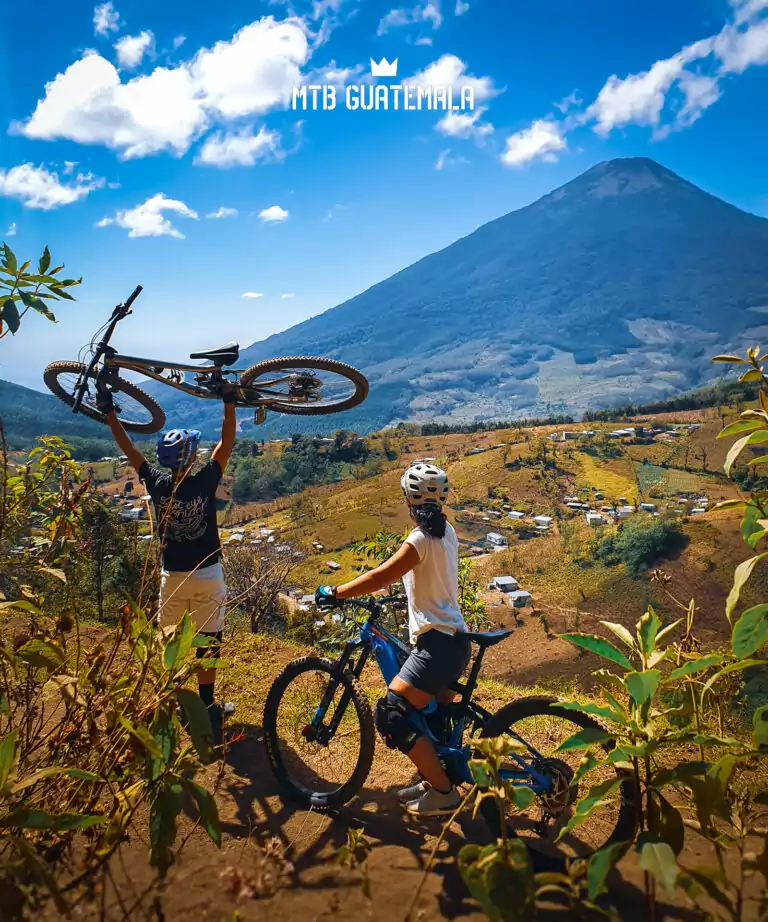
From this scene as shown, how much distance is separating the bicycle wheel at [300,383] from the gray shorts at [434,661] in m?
2.65

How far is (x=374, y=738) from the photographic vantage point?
3336mm

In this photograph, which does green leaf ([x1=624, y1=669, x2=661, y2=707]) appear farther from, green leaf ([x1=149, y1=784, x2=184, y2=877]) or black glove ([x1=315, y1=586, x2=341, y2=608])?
black glove ([x1=315, y1=586, x2=341, y2=608])

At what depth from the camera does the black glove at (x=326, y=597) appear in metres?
3.31

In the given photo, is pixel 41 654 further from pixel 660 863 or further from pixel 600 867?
pixel 660 863

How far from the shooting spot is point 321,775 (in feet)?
12.1

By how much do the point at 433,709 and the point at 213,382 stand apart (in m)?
2.96

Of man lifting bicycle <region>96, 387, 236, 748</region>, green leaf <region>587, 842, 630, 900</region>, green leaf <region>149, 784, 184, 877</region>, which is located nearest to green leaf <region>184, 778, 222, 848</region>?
green leaf <region>149, 784, 184, 877</region>

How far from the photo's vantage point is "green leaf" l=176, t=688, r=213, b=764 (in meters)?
1.52

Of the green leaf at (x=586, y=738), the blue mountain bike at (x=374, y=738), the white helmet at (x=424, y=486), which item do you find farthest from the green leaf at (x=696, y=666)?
the white helmet at (x=424, y=486)

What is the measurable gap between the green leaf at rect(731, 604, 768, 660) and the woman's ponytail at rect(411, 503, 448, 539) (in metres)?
1.58

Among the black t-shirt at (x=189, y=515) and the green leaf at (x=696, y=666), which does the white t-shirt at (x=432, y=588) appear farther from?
the green leaf at (x=696, y=666)

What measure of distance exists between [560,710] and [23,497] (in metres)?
3.26

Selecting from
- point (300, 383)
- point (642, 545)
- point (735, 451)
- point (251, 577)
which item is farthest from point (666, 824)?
point (642, 545)

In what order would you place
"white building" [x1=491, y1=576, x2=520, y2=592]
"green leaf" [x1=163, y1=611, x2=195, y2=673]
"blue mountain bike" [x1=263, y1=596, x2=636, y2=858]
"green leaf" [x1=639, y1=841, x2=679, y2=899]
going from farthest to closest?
"white building" [x1=491, y1=576, x2=520, y2=592] < "blue mountain bike" [x1=263, y1=596, x2=636, y2=858] < "green leaf" [x1=163, y1=611, x2=195, y2=673] < "green leaf" [x1=639, y1=841, x2=679, y2=899]
